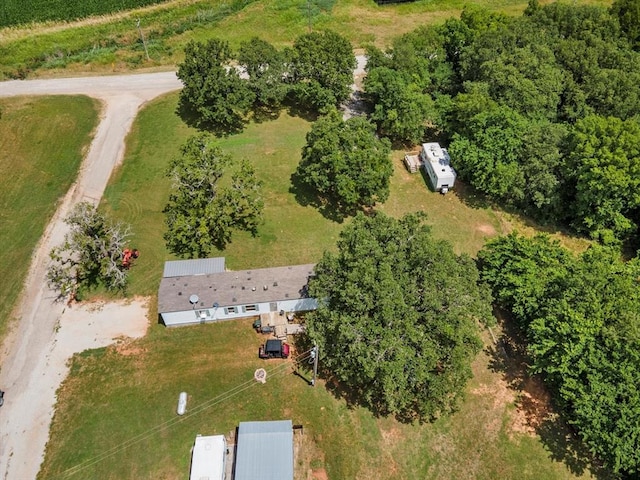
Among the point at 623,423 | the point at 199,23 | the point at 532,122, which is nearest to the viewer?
the point at 623,423

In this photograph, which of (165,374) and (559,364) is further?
(165,374)

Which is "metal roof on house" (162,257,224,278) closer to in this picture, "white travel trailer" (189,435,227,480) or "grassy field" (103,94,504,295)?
"grassy field" (103,94,504,295)

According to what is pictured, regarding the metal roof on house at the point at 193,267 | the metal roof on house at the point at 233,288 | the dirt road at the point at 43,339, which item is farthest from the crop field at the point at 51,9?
the metal roof on house at the point at 233,288

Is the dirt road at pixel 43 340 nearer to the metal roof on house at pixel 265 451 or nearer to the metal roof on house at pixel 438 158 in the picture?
the metal roof on house at pixel 265 451

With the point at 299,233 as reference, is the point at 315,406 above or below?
below

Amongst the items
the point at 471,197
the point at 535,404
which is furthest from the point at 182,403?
the point at 471,197

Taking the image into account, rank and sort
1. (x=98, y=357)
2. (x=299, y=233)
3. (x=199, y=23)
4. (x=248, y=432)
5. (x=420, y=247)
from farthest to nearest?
(x=199, y=23) → (x=299, y=233) → (x=98, y=357) → (x=420, y=247) → (x=248, y=432)

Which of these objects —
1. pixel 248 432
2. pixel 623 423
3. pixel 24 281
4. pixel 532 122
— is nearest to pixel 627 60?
pixel 532 122

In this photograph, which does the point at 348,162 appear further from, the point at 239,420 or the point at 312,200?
the point at 239,420

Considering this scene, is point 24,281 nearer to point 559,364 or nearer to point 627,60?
point 559,364
